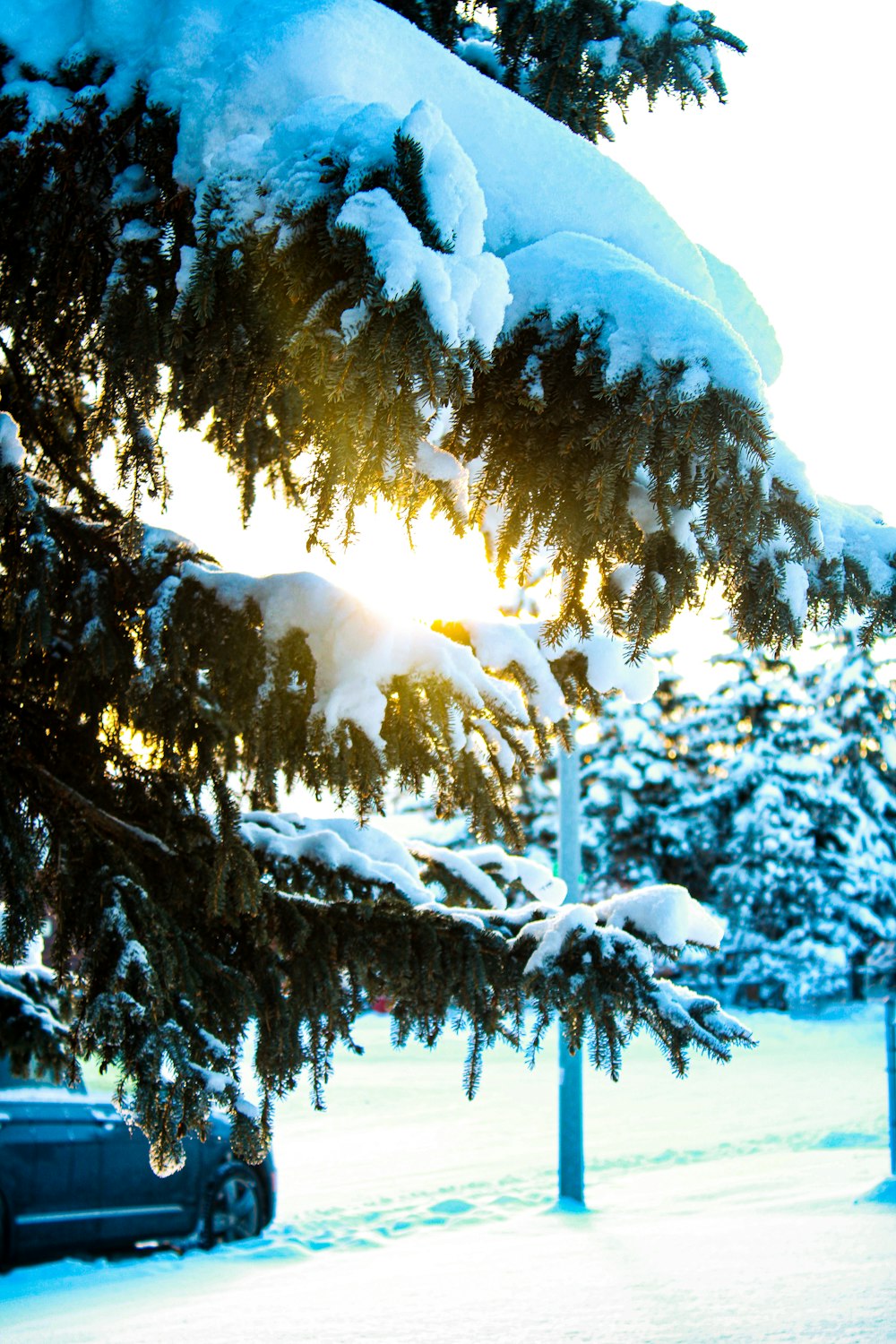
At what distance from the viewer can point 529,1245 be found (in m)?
7.72

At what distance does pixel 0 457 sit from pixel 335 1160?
428 inches

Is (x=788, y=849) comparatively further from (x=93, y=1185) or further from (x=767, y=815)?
(x=93, y=1185)

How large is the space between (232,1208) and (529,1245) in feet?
7.16

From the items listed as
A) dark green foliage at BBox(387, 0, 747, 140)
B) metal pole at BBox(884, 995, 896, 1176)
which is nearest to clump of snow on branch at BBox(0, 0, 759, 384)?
dark green foliage at BBox(387, 0, 747, 140)

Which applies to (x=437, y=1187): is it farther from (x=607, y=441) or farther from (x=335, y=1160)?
(x=607, y=441)

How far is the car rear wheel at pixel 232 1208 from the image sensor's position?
8.27m

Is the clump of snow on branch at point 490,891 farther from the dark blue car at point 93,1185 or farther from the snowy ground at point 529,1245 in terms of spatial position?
the dark blue car at point 93,1185

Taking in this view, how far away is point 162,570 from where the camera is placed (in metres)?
3.38

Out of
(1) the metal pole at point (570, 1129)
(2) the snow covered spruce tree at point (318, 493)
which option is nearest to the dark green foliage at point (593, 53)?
(2) the snow covered spruce tree at point (318, 493)

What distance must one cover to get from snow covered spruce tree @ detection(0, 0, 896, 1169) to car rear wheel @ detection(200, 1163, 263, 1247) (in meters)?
5.47

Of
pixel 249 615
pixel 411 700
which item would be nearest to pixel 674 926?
pixel 411 700

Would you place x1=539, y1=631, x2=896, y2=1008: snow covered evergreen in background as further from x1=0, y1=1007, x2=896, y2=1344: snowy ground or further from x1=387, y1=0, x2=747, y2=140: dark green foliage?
x1=387, y1=0, x2=747, y2=140: dark green foliage

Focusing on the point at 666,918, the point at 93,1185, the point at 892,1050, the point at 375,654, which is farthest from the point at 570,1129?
the point at 375,654

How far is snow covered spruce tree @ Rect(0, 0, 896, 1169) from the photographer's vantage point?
2264mm
